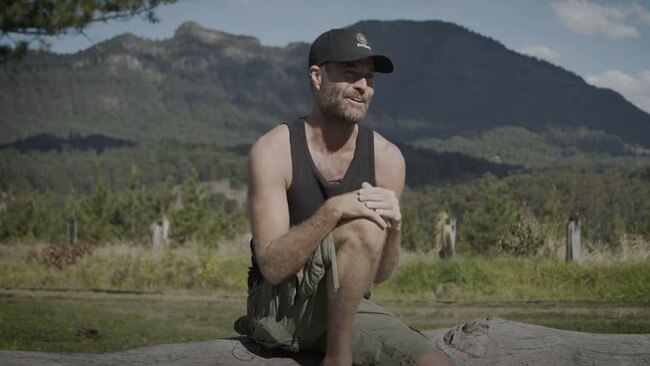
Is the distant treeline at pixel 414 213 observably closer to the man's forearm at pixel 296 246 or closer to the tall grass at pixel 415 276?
the tall grass at pixel 415 276

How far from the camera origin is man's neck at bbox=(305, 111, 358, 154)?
3.54 m

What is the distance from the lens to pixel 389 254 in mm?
3553

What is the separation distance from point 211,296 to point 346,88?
943 cm

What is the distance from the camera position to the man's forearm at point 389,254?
3.48 m

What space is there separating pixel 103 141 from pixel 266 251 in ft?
629

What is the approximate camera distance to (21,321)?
9.57 metres

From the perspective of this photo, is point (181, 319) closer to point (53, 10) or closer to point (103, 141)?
point (53, 10)

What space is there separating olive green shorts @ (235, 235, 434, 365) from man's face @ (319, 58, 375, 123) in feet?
2.20

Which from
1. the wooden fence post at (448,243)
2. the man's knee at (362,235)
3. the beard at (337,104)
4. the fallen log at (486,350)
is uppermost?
the beard at (337,104)

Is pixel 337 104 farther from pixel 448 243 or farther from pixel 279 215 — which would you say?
pixel 448 243

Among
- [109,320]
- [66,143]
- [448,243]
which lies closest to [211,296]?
[109,320]

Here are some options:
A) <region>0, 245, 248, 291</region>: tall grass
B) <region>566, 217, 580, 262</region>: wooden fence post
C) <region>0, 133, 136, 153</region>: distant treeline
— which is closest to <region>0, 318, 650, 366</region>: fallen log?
<region>566, 217, 580, 262</region>: wooden fence post

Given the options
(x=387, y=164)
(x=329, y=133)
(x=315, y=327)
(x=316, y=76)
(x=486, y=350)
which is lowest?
(x=486, y=350)

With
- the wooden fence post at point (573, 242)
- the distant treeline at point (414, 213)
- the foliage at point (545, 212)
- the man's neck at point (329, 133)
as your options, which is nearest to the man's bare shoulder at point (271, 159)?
the man's neck at point (329, 133)
